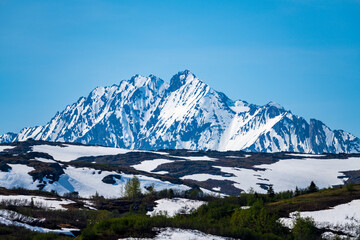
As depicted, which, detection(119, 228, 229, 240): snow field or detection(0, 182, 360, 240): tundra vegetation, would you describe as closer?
detection(119, 228, 229, 240): snow field

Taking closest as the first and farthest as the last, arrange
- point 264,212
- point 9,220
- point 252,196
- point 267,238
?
point 267,238 < point 9,220 < point 264,212 < point 252,196

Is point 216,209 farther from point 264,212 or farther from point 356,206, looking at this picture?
point 356,206

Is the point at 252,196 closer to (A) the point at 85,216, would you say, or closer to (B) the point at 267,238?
(A) the point at 85,216

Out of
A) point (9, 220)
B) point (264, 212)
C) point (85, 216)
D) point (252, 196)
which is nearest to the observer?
point (9, 220)

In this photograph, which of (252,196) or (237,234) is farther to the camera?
(252,196)

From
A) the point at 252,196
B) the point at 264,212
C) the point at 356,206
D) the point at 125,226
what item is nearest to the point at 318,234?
the point at 264,212

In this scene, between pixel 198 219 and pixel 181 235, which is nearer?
pixel 181 235

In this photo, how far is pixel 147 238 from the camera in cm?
4653

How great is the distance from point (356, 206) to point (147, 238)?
88536mm

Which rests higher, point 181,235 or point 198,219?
point 181,235

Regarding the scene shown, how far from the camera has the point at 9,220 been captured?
2923 inches

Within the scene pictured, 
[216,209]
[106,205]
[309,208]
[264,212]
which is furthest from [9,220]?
[106,205]

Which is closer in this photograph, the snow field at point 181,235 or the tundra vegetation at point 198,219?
the snow field at point 181,235

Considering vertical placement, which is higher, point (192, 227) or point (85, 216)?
Answer: point (192, 227)
